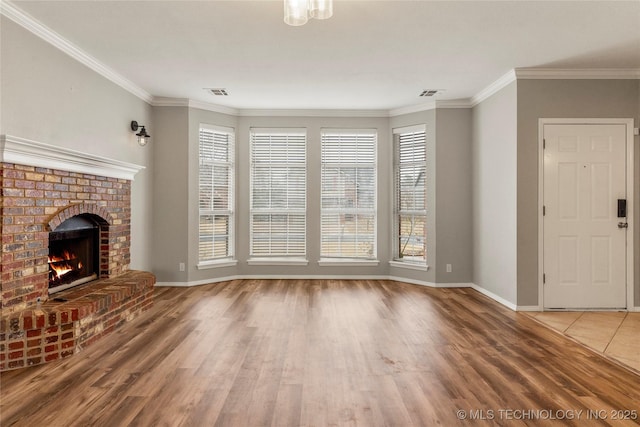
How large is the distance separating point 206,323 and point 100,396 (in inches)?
59.6

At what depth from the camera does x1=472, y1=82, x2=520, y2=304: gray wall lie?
178 inches

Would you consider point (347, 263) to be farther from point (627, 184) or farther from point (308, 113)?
point (627, 184)

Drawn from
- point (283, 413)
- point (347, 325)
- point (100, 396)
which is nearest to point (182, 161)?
point (347, 325)

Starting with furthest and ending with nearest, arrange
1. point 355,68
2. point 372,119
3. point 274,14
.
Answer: point 372,119
point 355,68
point 274,14

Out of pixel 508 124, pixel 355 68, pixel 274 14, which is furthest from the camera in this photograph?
pixel 508 124

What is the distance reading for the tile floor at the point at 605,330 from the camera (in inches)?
123

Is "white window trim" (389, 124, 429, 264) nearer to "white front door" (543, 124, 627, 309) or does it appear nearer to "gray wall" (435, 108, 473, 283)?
"gray wall" (435, 108, 473, 283)

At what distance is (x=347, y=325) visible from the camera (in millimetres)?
3848

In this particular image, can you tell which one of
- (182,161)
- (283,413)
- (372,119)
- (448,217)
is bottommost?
(283,413)

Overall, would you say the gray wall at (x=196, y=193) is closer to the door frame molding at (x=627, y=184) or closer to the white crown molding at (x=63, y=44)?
the white crown molding at (x=63, y=44)

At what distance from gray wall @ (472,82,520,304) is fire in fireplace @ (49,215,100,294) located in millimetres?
4779

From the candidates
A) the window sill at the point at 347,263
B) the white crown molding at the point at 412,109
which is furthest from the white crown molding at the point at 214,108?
the window sill at the point at 347,263

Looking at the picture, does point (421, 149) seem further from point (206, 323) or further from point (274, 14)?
point (206, 323)

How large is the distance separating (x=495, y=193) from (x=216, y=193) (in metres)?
4.06
